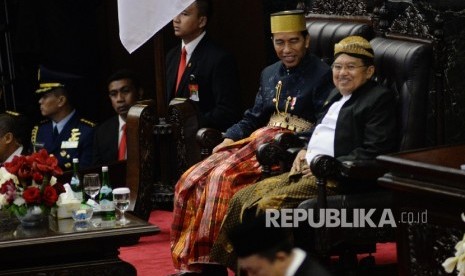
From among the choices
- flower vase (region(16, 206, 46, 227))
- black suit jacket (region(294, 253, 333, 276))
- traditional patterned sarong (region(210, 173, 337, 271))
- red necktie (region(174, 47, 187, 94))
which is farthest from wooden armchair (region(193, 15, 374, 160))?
black suit jacket (region(294, 253, 333, 276))

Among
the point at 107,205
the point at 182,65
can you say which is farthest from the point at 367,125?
the point at 182,65

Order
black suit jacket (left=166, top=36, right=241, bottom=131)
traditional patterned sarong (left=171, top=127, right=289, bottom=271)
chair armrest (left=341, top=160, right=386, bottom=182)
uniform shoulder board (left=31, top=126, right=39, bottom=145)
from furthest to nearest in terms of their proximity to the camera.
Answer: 1. uniform shoulder board (left=31, top=126, right=39, bottom=145)
2. black suit jacket (left=166, top=36, right=241, bottom=131)
3. traditional patterned sarong (left=171, top=127, right=289, bottom=271)
4. chair armrest (left=341, top=160, right=386, bottom=182)

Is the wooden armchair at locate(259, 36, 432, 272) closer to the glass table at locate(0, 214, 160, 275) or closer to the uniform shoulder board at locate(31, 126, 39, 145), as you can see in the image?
the glass table at locate(0, 214, 160, 275)

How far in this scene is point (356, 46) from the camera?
5871mm

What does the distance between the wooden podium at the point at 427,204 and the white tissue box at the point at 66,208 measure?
→ 5.39 ft

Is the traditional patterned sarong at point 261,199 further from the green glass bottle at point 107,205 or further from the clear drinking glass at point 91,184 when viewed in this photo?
the clear drinking glass at point 91,184

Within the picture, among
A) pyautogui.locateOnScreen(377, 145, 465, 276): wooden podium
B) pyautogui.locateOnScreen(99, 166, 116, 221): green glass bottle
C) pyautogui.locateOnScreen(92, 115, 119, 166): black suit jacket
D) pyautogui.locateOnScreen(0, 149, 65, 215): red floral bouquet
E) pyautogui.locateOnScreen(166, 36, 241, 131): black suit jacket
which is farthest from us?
pyautogui.locateOnScreen(92, 115, 119, 166): black suit jacket

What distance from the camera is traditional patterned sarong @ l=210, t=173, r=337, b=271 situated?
227 inches

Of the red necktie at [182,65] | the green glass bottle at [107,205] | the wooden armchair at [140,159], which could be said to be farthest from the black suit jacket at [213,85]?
the green glass bottle at [107,205]

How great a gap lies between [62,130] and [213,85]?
45.7 inches

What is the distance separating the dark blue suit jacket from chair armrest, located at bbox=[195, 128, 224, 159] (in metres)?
1.40

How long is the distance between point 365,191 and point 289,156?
51 centimetres

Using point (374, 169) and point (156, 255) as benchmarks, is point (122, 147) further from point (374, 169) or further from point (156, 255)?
point (374, 169)

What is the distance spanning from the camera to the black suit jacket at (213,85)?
7.32m
